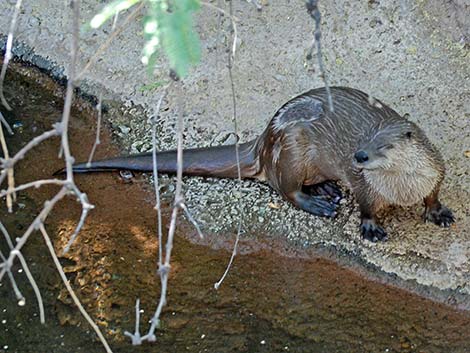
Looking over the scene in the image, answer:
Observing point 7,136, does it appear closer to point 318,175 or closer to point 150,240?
point 150,240

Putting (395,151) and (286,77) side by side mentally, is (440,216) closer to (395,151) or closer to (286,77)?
(395,151)

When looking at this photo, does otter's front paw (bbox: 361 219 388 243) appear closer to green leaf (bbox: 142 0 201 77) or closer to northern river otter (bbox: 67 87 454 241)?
northern river otter (bbox: 67 87 454 241)

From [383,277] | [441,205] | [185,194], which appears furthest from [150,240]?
[441,205]

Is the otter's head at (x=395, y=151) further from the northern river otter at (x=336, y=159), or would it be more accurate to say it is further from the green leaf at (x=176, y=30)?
the green leaf at (x=176, y=30)

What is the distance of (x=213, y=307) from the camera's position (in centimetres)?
304

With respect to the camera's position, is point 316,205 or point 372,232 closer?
point 372,232

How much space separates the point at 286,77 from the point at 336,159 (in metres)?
0.68

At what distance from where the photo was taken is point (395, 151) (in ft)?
10.00

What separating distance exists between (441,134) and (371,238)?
610 millimetres

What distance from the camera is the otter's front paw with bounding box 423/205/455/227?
10.7ft

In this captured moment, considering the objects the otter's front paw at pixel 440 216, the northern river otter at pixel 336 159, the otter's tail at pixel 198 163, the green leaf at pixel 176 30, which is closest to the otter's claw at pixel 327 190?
the northern river otter at pixel 336 159

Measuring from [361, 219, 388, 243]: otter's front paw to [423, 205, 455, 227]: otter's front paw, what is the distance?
0.55 feet

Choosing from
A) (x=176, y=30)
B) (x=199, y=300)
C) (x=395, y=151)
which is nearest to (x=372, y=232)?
(x=395, y=151)

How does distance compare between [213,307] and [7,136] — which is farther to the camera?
[7,136]
